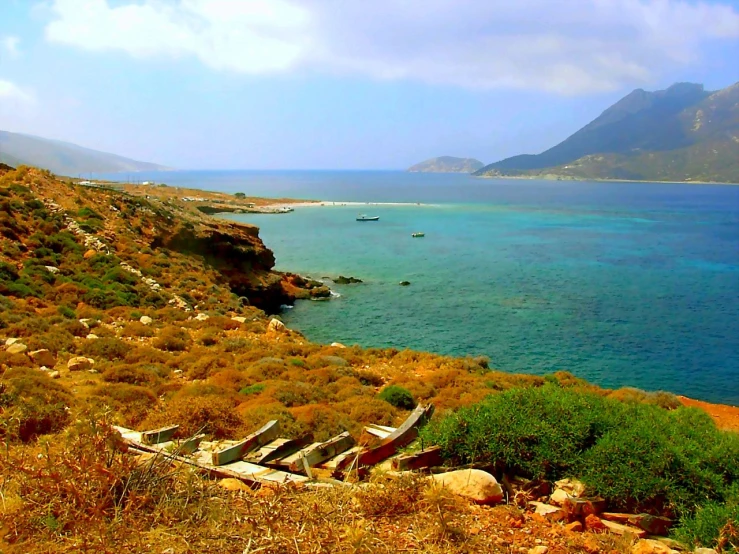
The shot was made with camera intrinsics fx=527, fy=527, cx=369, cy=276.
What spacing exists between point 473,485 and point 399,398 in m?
7.95

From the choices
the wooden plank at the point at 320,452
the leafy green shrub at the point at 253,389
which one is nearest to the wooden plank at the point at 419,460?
the wooden plank at the point at 320,452

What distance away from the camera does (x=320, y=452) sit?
27.6ft

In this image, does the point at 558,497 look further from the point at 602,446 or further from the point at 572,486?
the point at 602,446

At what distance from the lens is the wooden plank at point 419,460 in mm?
7633

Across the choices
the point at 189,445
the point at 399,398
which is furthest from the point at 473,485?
the point at 399,398

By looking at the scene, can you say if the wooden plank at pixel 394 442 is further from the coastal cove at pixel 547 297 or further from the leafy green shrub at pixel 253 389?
the coastal cove at pixel 547 297

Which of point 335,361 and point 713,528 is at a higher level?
point 713,528

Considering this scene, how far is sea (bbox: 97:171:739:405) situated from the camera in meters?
30.7

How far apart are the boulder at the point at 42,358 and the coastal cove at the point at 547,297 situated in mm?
20607

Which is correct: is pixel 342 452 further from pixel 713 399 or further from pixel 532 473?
pixel 713 399

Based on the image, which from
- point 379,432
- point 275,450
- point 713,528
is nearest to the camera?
point 713,528

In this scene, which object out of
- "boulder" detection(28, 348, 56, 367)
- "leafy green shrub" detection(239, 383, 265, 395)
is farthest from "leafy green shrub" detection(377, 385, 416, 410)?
"boulder" detection(28, 348, 56, 367)

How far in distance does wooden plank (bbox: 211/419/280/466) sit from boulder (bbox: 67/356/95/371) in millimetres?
7517

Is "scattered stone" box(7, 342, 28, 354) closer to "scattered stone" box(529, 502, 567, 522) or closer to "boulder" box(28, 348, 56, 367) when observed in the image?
"boulder" box(28, 348, 56, 367)
